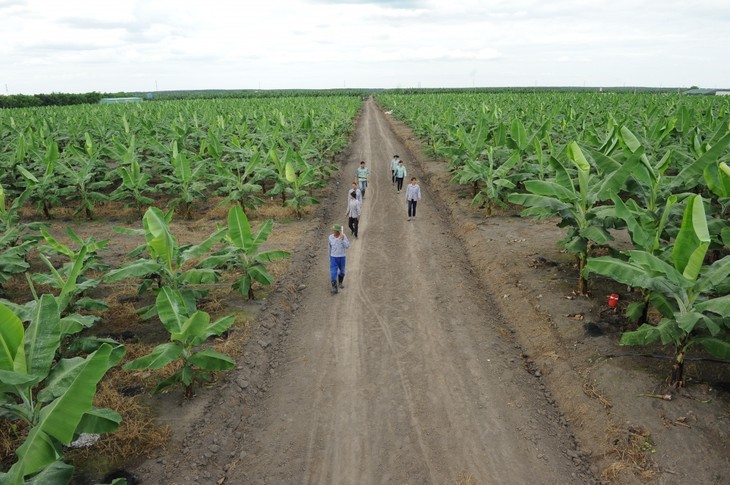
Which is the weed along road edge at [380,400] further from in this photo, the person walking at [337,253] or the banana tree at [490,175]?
the banana tree at [490,175]

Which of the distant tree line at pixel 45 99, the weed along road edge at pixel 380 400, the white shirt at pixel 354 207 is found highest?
the distant tree line at pixel 45 99

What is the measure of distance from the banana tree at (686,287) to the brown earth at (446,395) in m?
0.84

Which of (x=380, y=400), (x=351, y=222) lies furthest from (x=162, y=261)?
(x=351, y=222)

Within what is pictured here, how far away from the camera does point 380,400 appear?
680 cm

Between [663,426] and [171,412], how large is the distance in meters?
6.45

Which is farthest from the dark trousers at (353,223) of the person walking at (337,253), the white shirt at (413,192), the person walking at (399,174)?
the person walking at (399,174)

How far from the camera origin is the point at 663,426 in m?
5.74

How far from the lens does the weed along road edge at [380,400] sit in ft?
18.4

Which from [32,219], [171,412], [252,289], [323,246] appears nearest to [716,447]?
[171,412]

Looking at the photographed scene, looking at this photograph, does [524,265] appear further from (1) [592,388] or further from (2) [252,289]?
(2) [252,289]

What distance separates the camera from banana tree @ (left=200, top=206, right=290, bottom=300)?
8672mm

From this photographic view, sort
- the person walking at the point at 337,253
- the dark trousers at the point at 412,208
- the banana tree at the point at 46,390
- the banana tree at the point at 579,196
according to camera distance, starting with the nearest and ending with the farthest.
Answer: the banana tree at the point at 46,390 → the banana tree at the point at 579,196 → the person walking at the point at 337,253 → the dark trousers at the point at 412,208

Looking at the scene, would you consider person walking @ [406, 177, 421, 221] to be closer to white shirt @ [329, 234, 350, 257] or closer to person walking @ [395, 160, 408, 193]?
person walking @ [395, 160, 408, 193]

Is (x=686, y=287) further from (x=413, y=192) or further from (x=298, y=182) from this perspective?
(x=298, y=182)
